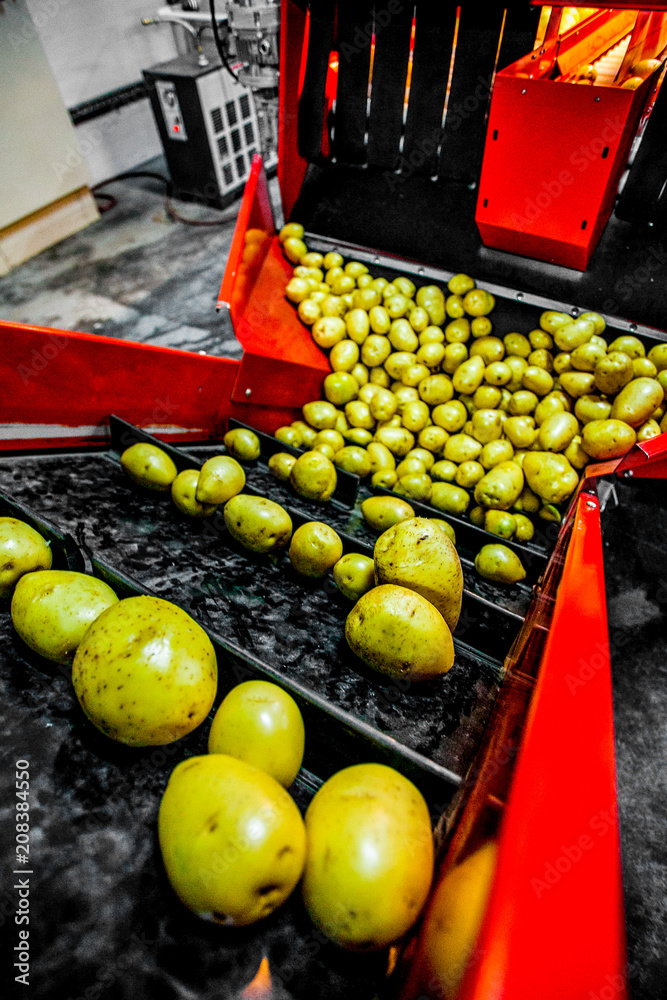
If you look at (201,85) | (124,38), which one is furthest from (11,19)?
(124,38)

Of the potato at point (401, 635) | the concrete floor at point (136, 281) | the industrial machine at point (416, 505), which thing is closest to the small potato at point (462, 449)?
the industrial machine at point (416, 505)

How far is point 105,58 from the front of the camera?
6.48 m

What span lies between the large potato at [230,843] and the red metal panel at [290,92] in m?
3.29

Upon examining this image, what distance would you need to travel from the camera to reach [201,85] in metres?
5.54

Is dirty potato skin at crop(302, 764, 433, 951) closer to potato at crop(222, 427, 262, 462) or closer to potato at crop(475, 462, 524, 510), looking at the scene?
potato at crop(475, 462, 524, 510)

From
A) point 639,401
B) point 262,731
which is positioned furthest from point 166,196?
Answer: point 262,731

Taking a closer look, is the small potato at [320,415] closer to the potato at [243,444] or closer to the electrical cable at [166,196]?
the potato at [243,444]

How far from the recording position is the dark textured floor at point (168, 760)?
927 mm

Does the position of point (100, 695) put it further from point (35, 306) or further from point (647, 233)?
point (35, 306)

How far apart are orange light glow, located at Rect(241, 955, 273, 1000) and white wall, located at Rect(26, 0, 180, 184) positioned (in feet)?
25.9

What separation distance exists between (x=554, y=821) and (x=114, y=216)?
779cm

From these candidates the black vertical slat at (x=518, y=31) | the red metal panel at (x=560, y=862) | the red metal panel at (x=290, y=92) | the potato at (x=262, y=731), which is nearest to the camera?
the red metal panel at (x=560, y=862)

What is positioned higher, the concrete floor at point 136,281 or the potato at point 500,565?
the concrete floor at point 136,281

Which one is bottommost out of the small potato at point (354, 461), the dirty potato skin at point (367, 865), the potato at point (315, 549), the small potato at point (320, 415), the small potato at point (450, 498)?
the small potato at point (450, 498)
